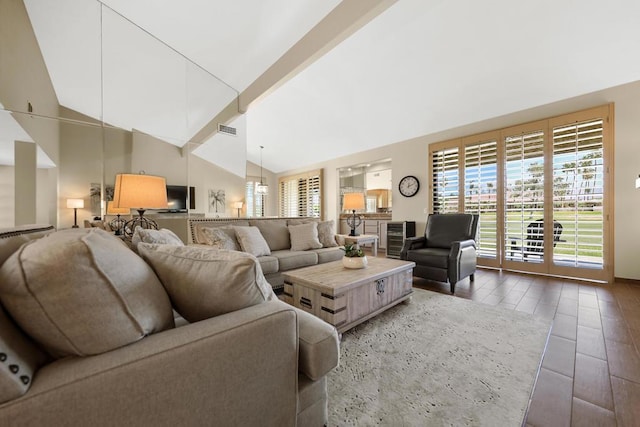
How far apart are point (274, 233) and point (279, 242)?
0.48 ft

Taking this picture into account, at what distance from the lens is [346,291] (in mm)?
1902

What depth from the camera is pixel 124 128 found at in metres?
3.94

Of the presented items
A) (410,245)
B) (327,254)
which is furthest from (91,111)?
(410,245)

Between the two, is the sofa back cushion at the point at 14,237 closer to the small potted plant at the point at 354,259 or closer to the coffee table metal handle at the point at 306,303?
the coffee table metal handle at the point at 306,303

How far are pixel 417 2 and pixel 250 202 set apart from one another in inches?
296

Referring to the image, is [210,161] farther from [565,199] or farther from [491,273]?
[565,199]

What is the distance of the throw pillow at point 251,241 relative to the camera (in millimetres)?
2971

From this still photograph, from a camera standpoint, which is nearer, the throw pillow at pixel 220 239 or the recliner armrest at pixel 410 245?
the throw pillow at pixel 220 239

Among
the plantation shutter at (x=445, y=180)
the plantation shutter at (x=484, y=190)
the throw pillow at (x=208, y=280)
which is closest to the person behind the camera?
the throw pillow at (x=208, y=280)

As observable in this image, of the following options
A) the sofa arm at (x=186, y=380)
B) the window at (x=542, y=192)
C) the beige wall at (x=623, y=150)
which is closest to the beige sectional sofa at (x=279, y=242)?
the sofa arm at (x=186, y=380)

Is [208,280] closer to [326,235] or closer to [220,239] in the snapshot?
[220,239]

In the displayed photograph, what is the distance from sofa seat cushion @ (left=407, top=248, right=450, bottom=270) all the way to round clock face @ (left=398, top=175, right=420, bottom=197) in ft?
6.87

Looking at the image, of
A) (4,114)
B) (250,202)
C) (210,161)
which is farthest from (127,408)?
(250,202)

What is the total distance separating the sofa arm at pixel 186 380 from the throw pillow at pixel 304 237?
2.65 m
